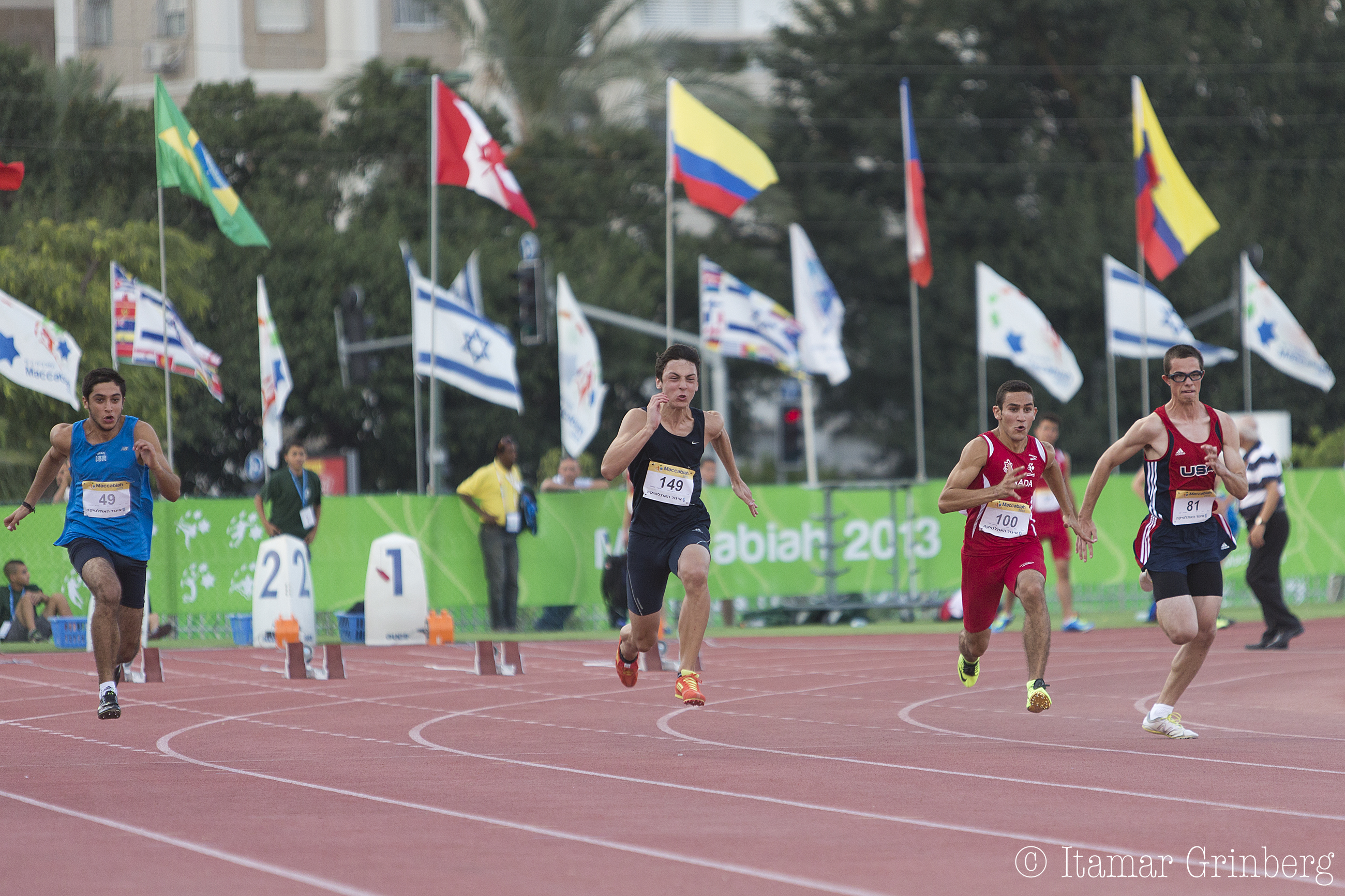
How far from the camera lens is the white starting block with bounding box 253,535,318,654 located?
18.1 meters

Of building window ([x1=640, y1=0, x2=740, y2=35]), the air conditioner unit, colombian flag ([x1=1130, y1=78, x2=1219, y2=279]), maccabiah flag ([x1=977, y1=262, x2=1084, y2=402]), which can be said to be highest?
building window ([x1=640, y1=0, x2=740, y2=35])

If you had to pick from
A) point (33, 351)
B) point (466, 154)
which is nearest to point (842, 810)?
point (33, 351)

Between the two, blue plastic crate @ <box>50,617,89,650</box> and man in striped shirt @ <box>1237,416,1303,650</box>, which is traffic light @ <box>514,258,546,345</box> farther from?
man in striped shirt @ <box>1237,416,1303,650</box>

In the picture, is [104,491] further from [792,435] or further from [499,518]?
[792,435]

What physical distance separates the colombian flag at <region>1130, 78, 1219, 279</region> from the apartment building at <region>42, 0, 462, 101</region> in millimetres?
30967

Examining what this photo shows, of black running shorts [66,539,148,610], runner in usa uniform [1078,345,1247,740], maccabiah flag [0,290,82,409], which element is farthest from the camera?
maccabiah flag [0,290,82,409]

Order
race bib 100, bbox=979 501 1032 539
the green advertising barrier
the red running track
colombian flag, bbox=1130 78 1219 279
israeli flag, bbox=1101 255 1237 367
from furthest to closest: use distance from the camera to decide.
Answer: israeli flag, bbox=1101 255 1237 367 < colombian flag, bbox=1130 78 1219 279 < the green advertising barrier < race bib 100, bbox=979 501 1032 539 < the red running track

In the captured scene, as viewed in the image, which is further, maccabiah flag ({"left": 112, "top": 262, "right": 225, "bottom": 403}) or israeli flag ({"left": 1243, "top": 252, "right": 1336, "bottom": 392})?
israeli flag ({"left": 1243, "top": 252, "right": 1336, "bottom": 392})

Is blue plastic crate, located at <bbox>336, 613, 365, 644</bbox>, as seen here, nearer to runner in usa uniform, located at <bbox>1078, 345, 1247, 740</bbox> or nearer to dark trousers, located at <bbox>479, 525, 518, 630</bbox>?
dark trousers, located at <bbox>479, 525, 518, 630</bbox>

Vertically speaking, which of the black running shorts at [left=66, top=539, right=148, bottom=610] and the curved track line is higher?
the black running shorts at [left=66, top=539, right=148, bottom=610]

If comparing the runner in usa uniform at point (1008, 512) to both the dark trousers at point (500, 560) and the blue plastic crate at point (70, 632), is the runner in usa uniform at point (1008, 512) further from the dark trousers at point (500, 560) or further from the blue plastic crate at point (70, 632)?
the blue plastic crate at point (70, 632)

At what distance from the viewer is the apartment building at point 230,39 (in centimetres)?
5481

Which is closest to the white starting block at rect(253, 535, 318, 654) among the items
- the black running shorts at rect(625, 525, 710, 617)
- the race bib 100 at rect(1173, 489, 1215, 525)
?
the black running shorts at rect(625, 525, 710, 617)

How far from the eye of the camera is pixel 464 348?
75.8ft
